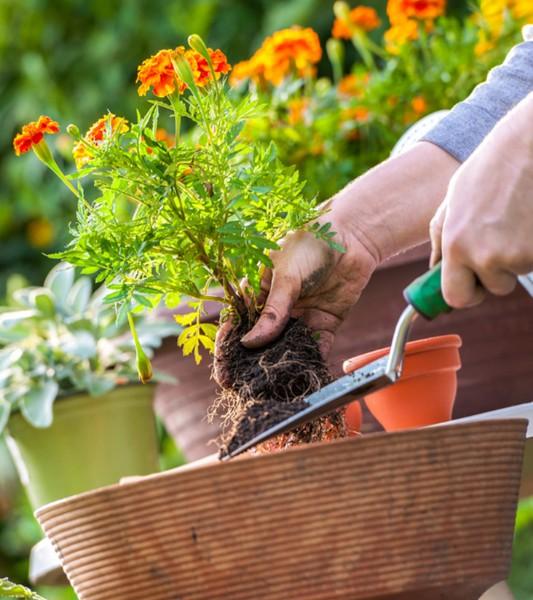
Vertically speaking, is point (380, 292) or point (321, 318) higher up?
point (321, 318)

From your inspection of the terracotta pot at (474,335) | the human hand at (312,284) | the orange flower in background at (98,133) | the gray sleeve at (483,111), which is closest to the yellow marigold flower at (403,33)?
the terracotta pot at (474,335)

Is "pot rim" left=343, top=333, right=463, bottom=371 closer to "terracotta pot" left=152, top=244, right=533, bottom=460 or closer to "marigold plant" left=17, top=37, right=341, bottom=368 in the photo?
"marigold plant" left=17, top=37, right=341, bottom=368

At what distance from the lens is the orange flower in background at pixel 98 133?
1181 millimetres

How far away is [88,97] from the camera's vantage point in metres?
4.02

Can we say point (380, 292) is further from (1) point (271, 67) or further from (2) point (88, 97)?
(2) point (88, 97)

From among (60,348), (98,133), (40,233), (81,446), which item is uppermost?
(98,133)

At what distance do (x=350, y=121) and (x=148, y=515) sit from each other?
1.62m

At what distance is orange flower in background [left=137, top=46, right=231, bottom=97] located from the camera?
1169 mm

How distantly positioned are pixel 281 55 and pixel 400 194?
2.86 ft

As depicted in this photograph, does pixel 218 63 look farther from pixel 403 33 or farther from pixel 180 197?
pixel 403 33

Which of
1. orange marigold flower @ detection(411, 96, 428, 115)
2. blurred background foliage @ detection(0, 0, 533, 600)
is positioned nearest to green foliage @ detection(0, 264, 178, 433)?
orange marigold flower @ detection(411, 96, 428, 115)

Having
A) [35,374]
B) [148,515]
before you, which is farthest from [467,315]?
[148,515]

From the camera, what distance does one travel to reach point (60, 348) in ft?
7.43

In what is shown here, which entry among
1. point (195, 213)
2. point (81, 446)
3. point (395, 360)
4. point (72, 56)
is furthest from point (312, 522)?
point (72, 56)
